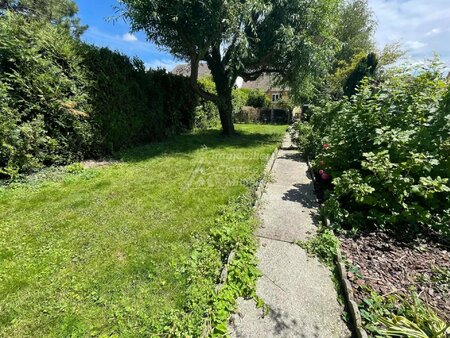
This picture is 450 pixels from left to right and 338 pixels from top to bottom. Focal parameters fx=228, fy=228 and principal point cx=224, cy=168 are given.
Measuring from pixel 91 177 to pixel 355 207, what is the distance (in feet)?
16.9

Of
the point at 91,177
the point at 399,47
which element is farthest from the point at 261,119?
the point at 91,177

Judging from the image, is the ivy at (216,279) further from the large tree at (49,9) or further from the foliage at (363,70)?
the large tree at (49,9)

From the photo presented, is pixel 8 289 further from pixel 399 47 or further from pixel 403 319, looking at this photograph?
pixel 399 47

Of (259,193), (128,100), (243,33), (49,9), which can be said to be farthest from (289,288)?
(49,9)

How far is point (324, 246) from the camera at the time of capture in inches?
115

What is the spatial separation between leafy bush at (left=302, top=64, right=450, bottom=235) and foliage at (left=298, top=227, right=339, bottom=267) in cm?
49

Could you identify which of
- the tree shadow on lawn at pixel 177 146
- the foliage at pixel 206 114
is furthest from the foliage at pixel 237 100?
the tree shadow on lawn at pixel 177 146

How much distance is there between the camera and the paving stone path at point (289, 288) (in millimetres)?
1958

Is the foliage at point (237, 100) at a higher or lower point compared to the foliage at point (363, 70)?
lower

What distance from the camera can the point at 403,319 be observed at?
1.83 m

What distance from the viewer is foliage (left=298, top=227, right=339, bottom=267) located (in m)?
2.77

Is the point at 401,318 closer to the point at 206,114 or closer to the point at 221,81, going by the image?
the point at 221,81

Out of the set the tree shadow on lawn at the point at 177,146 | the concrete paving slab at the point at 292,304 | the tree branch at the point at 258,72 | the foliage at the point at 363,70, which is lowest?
the concrete paving slab at the point at 292,304

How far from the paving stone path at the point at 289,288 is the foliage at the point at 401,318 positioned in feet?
0.78
